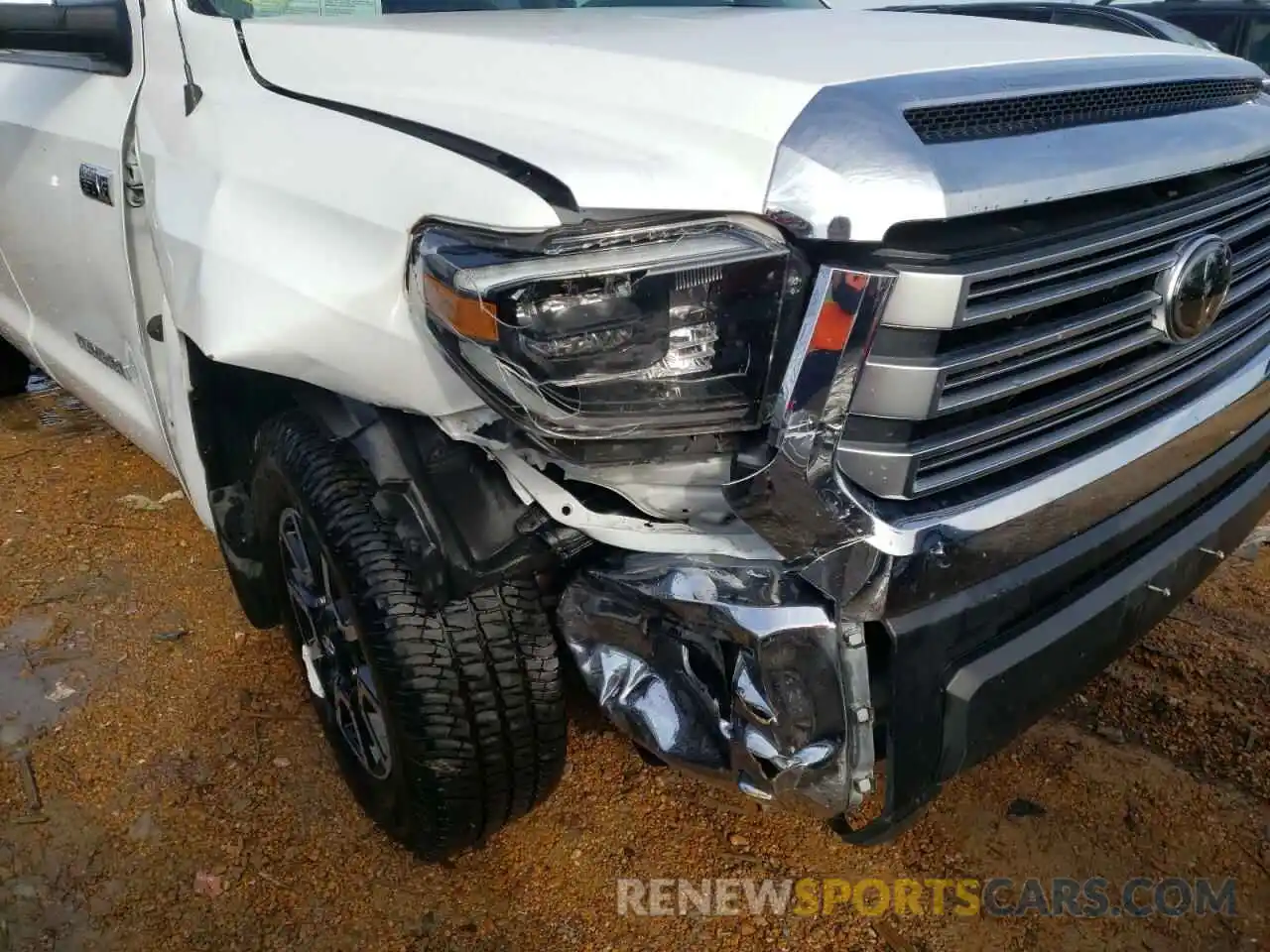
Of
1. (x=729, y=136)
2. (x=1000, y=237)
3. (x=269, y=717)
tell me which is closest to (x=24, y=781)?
(x=269, y=717)

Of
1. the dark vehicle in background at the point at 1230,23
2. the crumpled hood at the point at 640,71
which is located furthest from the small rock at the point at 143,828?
the dark vehicle in background at the point at 1230,23

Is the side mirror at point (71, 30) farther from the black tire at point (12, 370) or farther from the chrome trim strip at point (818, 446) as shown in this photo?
the black tire at point (12, 370)

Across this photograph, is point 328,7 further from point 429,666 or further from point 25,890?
point 25,890

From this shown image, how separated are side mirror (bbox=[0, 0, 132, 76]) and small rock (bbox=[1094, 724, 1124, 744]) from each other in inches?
112

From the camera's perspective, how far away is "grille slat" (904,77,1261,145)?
1505 millimetres

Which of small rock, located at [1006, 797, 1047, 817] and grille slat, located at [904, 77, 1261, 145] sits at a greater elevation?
grille slat, located at [904, 77, 1261, 145]

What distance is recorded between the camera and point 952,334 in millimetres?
1478

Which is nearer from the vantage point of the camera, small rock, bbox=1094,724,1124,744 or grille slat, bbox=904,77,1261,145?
grille slat, bbox=904,77,1261,145

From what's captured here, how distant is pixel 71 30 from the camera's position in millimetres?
2375

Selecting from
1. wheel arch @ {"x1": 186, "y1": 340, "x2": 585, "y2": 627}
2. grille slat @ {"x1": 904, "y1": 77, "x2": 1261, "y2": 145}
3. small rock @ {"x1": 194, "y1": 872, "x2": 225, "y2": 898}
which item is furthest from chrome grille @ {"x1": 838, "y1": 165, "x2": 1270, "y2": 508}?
small rock @ {"x1": 194, "y1": 872, "x2": 225, "y2": 898}

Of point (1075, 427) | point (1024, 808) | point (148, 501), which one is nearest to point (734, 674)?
point (1075, 427)

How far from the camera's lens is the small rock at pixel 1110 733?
256 cm

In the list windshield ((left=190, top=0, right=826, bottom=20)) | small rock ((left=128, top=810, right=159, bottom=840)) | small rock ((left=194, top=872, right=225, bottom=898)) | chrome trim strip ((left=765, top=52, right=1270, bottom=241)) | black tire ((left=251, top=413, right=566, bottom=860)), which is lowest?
small rock ((left=128, top=810, right=159, bottom=840))

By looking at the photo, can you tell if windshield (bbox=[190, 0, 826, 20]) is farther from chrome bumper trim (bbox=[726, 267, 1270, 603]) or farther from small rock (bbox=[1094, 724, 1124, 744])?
small rock (bbox=[1094, 724, 1124, 744])
